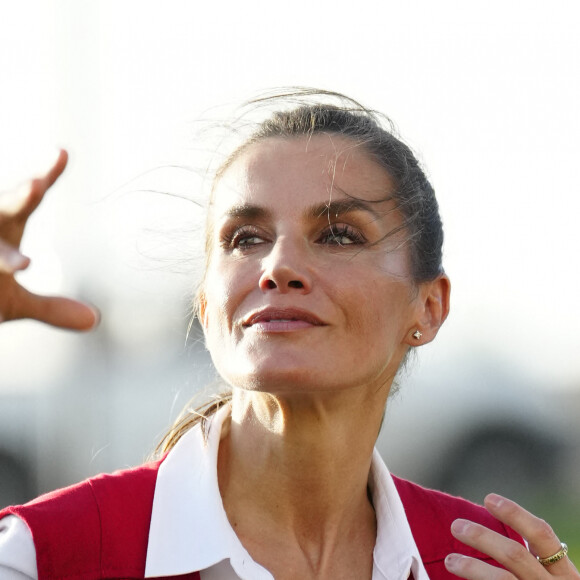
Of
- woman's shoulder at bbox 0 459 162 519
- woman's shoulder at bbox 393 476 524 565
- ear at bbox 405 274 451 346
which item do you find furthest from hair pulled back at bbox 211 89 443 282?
woman's shoulder at bbox 0 459 162 519

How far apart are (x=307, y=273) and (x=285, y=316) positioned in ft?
0.45

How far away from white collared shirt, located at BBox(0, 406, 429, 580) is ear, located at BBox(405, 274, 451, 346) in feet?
1.58

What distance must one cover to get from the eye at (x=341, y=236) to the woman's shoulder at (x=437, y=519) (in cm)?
82

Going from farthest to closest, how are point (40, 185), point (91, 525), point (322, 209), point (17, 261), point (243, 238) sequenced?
point (243, 238)
point (322, 209)
point (91, 525)
point (40, 185)
point (17, 261)

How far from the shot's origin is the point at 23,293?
2.20 m

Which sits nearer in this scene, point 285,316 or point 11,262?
point 11,262

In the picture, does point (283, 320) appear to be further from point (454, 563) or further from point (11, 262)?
point (11, 262)

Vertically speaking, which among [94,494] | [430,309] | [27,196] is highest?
[27,196]

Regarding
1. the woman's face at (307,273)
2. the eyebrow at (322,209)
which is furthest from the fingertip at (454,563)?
the eyebrow at (322,209)

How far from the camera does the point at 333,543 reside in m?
3.11

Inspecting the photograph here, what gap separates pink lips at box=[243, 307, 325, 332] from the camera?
284 cm

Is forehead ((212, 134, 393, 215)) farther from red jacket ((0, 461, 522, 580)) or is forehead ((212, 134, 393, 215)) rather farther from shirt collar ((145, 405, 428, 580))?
red jacket ((0, 461, 522, 580))

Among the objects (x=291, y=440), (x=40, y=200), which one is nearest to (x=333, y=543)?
(x=291, y=440)

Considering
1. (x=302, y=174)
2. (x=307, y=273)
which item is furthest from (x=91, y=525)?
Answer: (x=302, y=174)
